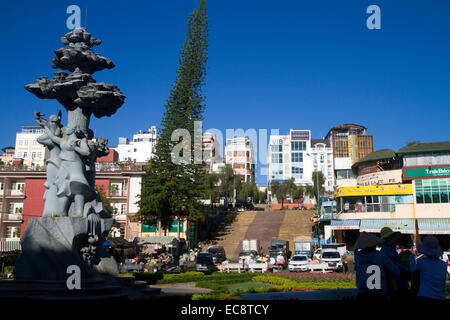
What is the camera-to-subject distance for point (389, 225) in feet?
117

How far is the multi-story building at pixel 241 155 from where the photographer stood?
102856 mm

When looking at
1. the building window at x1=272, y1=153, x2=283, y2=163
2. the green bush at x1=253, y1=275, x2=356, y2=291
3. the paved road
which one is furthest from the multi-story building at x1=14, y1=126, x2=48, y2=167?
the green bush at x1=253, y1=275, x2=356, y2=291

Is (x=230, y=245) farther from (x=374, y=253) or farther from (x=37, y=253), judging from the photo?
(x=374, y=253)

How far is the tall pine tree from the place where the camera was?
119 feet

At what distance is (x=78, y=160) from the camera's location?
12.2 metres

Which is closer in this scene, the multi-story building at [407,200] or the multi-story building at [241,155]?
the multi-story building at [407,200]

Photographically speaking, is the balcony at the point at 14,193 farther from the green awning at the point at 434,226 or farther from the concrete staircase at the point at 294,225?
the green awning at the point at 434,226

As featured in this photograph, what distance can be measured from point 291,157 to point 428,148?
219 feet

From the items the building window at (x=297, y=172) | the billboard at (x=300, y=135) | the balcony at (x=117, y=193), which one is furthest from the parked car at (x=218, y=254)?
the billboard at (x=300, y=135)

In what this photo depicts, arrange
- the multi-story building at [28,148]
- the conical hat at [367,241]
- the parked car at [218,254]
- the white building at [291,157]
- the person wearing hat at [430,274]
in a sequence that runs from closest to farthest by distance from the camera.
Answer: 1. the person wearing hat at [430,274]
2. the conical hat at [367,241]
3. the parked car at [218,254]
4. the multi-story building at [28,148]
5. the white building at [291,157]

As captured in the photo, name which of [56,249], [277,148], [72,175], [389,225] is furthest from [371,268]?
[277,148]

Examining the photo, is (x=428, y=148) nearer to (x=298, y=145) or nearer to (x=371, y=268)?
(x=371, y=268)

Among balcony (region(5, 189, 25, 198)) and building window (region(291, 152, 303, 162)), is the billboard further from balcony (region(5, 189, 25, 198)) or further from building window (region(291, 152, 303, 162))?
balcony (region(5, 189, 25, 198))
